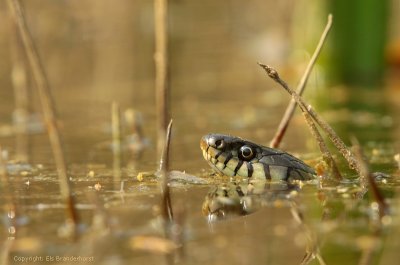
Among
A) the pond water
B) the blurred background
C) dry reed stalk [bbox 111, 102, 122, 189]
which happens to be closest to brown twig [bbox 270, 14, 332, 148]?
the pond water

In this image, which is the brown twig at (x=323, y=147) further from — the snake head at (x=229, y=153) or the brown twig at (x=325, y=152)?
the snake head at (x=229, y=153)

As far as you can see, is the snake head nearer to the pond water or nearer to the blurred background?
the pond water

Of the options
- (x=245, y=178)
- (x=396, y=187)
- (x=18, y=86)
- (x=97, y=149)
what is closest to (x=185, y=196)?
(x=245, y=178)

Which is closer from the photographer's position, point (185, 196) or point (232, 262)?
point (232, 262)

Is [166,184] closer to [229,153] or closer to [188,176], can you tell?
[229,153]

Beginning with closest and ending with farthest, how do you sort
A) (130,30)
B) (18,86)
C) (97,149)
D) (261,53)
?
(97,149) → (18,86) → (261,53) → (130,30)

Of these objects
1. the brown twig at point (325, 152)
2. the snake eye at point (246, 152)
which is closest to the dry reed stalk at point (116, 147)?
the snake eye at point (246, 152)

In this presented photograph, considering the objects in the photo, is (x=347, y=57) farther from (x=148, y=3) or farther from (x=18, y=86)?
(x=148, y=3)
